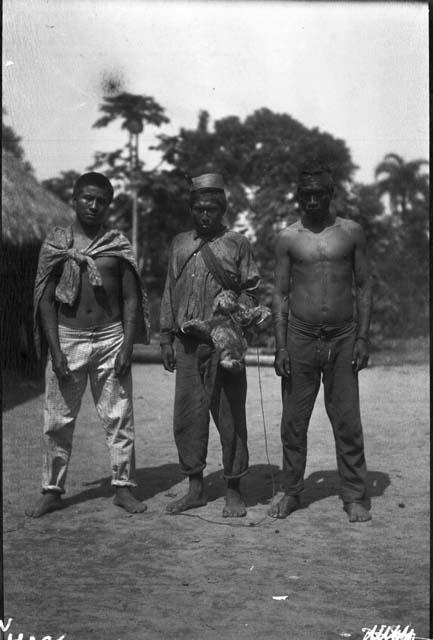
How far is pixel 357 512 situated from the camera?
4.68 metres

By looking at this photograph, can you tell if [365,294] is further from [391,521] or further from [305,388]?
[391,521]

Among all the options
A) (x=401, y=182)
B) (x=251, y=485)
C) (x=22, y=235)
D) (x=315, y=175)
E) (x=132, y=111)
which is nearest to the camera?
(x=315, y=175)

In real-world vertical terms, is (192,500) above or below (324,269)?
below

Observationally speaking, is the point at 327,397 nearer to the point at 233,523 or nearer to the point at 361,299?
the point at 361,299

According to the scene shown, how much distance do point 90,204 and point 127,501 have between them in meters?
1.75

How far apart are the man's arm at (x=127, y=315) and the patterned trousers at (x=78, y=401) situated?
0.19ft

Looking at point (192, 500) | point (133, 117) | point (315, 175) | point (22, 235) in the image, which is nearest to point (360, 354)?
point (315, 175)

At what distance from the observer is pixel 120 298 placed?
5016 mm

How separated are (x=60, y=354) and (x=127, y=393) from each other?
0.46 meters

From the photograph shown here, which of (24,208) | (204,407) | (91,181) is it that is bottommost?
(204,407)

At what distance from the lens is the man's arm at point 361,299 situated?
469 centimetres

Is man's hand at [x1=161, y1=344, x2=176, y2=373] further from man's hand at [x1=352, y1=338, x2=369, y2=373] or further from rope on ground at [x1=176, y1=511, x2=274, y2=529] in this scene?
man's hand at [x1=352, y1=338, x2=369, y2=373]

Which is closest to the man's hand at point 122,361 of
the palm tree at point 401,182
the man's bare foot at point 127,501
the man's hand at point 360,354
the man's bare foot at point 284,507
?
the man's bare foot at point 127,501

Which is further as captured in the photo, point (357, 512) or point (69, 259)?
point (69, 259)
